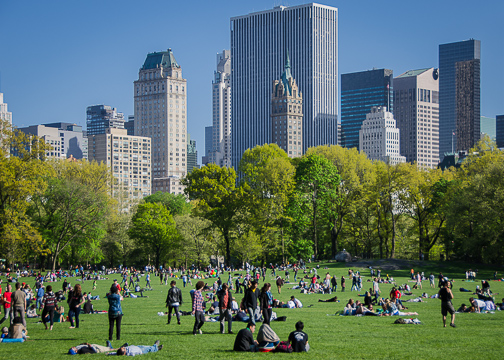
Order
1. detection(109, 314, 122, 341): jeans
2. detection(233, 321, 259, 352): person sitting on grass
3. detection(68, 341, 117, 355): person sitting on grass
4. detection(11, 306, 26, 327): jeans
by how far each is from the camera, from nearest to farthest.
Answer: detection(68, 341, 117, 355): person sitting on grass → detection(233, 321, 259, 352): person sitting on grass → detection(109, 314, 122, 341): jeans → detection(11, 306, 26, 327): jeans

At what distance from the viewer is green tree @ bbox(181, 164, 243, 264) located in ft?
250

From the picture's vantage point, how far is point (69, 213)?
74562 millimetres

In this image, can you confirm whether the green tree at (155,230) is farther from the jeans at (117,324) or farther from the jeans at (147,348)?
the jeans at (147,348)

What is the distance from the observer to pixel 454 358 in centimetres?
1702

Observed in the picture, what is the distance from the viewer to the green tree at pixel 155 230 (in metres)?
87.4

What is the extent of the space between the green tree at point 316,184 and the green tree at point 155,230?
69.6 feet

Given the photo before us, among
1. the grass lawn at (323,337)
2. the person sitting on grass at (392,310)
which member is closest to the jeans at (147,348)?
the grass lawn at (323,337)

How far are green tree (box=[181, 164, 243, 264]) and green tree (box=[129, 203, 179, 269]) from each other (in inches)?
397

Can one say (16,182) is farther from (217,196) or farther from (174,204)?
(174,204)

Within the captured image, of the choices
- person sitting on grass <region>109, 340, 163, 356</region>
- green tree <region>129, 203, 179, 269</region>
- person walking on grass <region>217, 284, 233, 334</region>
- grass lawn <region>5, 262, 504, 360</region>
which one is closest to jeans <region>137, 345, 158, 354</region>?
person sitting on grass <region>109, 340, 163, 356</region>

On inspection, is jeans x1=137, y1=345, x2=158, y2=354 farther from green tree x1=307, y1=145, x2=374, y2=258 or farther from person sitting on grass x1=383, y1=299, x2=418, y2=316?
green tree x1=307, y1=145, x2=374, y2=258

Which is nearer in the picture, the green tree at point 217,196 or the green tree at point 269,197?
the green tree at point 269,197

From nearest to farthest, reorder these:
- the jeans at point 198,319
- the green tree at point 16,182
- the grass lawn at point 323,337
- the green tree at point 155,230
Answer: the grass lawn at point 323,337, the jeans at point 198,319, the green tree at point 16,182, the green tree at point 155,230

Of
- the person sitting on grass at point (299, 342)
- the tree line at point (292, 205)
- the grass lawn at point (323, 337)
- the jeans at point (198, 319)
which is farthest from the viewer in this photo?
the tree line at point (292, 205)
